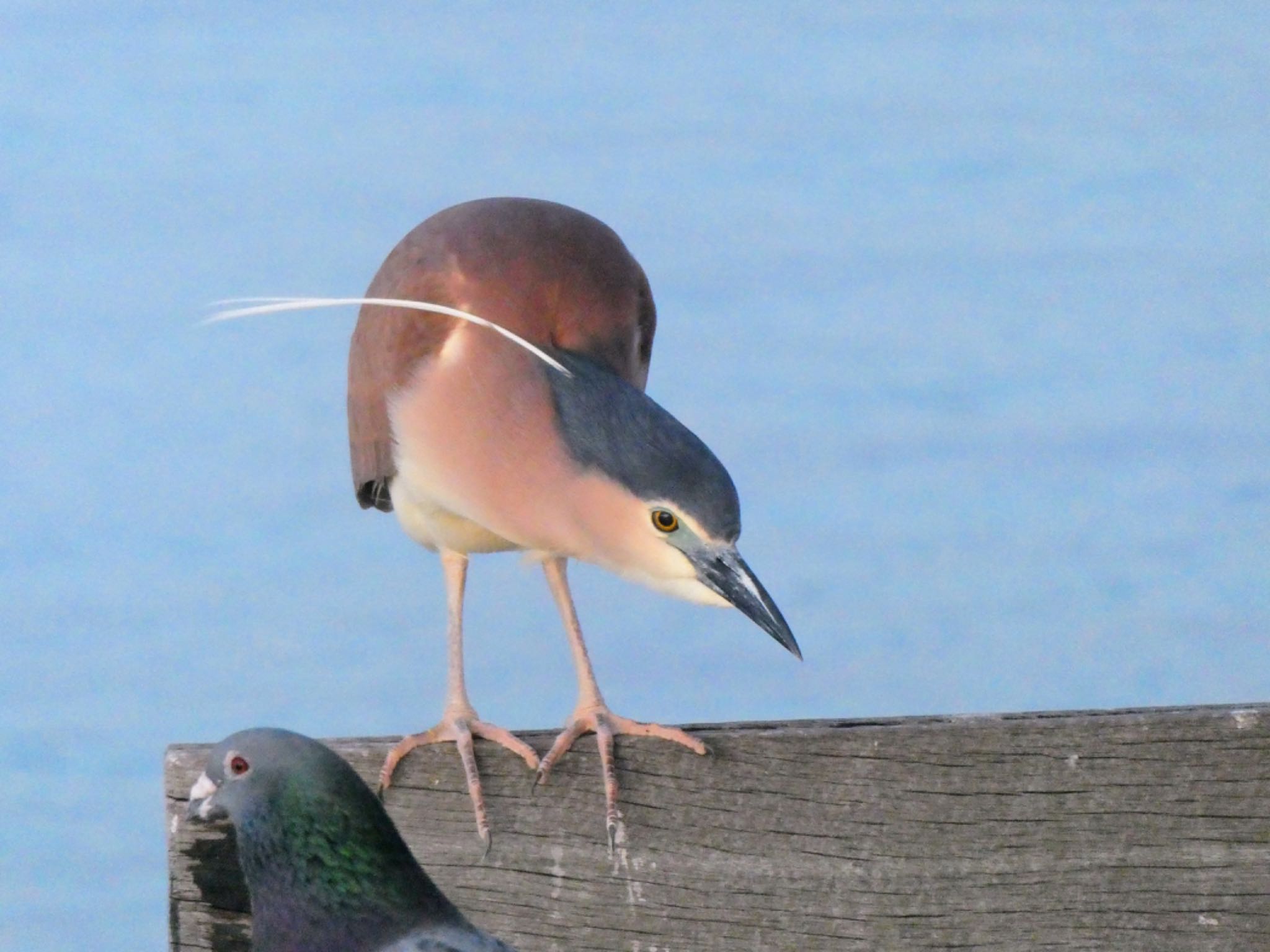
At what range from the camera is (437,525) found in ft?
9.75

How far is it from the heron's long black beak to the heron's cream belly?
1.72 ft

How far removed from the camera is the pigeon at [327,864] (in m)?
1.90

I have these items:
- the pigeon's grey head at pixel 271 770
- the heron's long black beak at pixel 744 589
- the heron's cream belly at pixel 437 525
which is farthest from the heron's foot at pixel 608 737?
the heron's cream belly at pixel 437 525

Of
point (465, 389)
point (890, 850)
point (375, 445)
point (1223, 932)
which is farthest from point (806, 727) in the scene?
A: point (375, 445)

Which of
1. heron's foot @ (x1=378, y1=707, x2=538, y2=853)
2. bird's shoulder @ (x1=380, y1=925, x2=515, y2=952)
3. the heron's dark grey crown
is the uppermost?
the heron's dark grey crown

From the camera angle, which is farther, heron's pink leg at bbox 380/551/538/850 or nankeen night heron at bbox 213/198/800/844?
nankeen night heron at bbox 213/198/800/844

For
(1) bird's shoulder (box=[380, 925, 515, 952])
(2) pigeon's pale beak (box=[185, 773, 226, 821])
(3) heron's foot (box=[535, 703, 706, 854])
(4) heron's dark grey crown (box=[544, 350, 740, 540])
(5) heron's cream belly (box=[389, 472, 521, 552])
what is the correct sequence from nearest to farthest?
(1) bird's shoulder (box=[380, 925, 515, 952]), (2) pigeon's pale beak (box=[185, 773, 226, 821]), (3) heron's foot (box=[535, 703, 706, 854]), (4) heron's dark grey crown (box=[544, 350, 740, 540]), (5) heron's cream belly (box=[389, 472, 521, 552])

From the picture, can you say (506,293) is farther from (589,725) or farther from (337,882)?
(337,882)

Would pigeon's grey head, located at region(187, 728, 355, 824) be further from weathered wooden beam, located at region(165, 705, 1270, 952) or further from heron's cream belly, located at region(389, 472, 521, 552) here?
heron's cream belly, located at region(389, 472, 521, 552)

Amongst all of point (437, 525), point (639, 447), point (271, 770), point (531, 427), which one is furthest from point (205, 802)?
point (437, 525)

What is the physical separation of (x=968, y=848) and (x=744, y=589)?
500 mm

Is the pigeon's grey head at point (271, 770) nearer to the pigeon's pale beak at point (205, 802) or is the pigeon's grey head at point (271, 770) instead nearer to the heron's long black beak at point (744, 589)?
the pigeon's pale beak at point (205, 802)

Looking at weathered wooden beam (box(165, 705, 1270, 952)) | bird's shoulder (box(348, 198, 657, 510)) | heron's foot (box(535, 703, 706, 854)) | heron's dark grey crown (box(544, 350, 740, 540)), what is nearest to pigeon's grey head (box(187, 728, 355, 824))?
weathered wooden beam (box(165, 705, 1270, 952))

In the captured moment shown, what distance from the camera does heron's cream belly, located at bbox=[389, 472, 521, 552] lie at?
9.64ft
